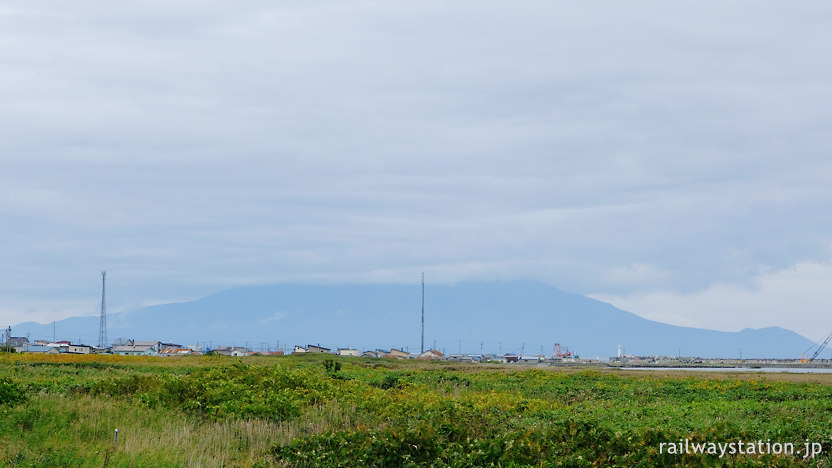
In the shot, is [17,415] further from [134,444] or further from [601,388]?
[601,388]

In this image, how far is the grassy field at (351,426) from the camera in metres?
17.0

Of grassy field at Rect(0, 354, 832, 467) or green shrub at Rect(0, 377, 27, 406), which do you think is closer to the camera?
grassy field at Rect(0, 354, 832, 467)

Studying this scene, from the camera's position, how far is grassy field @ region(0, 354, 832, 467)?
17016mm

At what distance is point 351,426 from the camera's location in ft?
79.8

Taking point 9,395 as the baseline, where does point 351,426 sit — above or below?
below

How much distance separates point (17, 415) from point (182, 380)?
307 inches

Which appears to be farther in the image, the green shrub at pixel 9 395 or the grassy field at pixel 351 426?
the green shrub at pixel 9 395

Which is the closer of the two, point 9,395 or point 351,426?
point 9,395

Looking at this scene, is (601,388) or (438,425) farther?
(601,388)

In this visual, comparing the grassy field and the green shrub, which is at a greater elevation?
the green shrub

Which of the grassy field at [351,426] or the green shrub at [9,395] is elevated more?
the green shrub at [9,395]

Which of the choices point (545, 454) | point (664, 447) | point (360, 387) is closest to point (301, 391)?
point (360, 387)

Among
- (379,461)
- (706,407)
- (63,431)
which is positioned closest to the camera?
(379,461)

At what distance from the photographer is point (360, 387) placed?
3216 centimetres
